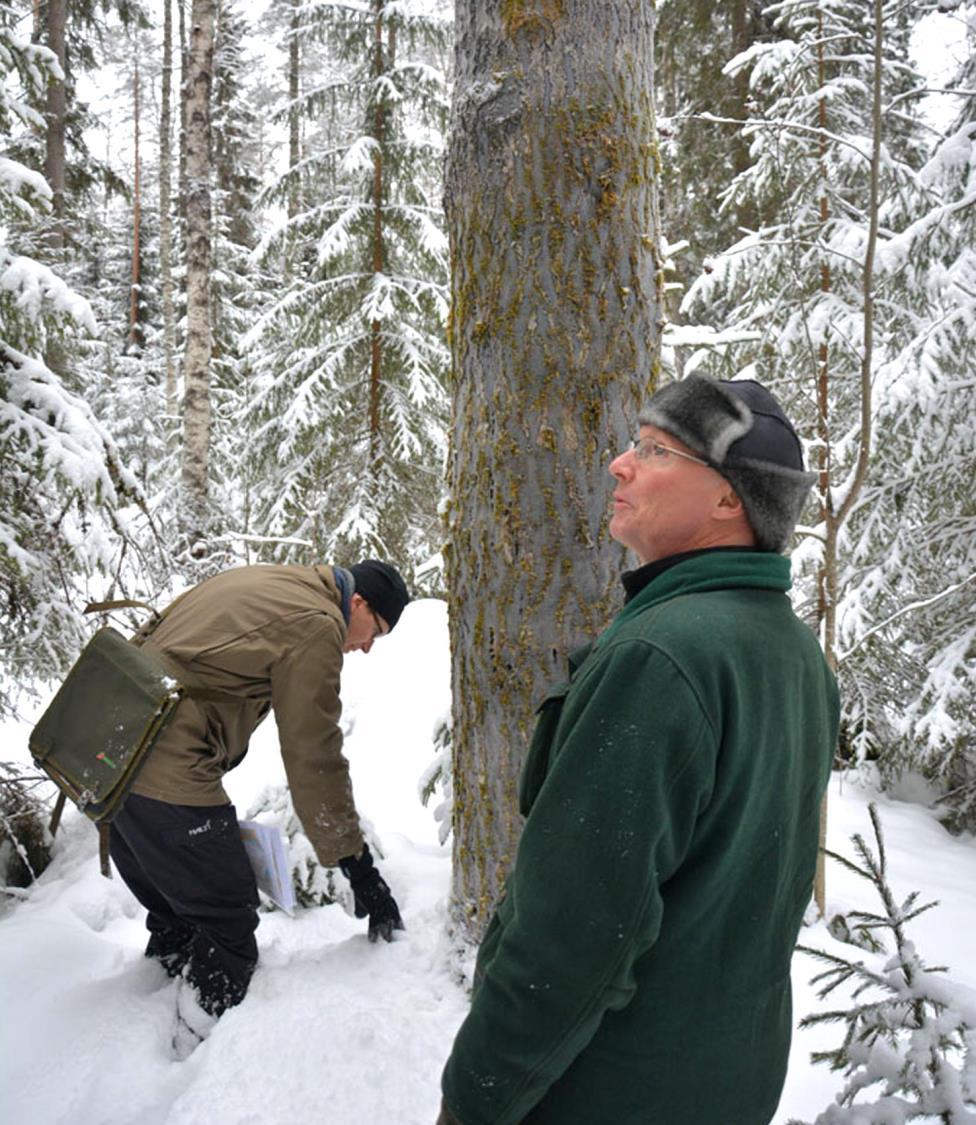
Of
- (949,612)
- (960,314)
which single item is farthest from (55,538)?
(949,612)

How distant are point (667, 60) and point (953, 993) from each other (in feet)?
38.7

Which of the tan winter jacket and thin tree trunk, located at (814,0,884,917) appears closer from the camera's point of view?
the tan winter jacket

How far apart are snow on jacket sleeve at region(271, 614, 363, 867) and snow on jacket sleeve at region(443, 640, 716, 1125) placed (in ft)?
5.76

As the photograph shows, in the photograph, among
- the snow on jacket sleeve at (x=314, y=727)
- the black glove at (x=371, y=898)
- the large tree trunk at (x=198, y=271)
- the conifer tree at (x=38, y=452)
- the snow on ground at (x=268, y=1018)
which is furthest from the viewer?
the large tree trunk at (x=198, y=271)

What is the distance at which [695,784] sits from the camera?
46.0 inches

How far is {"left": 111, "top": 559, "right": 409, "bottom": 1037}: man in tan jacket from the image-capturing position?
9.48 feet

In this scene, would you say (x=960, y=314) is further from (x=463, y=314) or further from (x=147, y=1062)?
(x=147, y=1062)

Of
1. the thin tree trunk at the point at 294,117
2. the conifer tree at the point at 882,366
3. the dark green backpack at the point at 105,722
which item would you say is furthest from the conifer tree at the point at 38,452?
the thin tree trunk at the point at 294,117

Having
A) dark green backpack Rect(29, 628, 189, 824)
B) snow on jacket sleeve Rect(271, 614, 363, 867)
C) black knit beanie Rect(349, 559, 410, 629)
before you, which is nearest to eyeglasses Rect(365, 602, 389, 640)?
black knit beanie Rect(349, 559, 410, 629)

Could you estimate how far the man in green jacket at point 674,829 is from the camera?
3.80 ft

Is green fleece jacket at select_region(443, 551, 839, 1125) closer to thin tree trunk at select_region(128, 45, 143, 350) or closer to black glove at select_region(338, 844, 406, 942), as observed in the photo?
black glove at select_region(338, 844, 406, 942)

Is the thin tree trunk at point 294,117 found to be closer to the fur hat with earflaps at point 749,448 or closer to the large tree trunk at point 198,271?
the large tree trunk at point 198,271

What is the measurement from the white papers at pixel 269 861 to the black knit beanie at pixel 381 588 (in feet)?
3.02

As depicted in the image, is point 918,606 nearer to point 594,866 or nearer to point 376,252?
point 594,866
